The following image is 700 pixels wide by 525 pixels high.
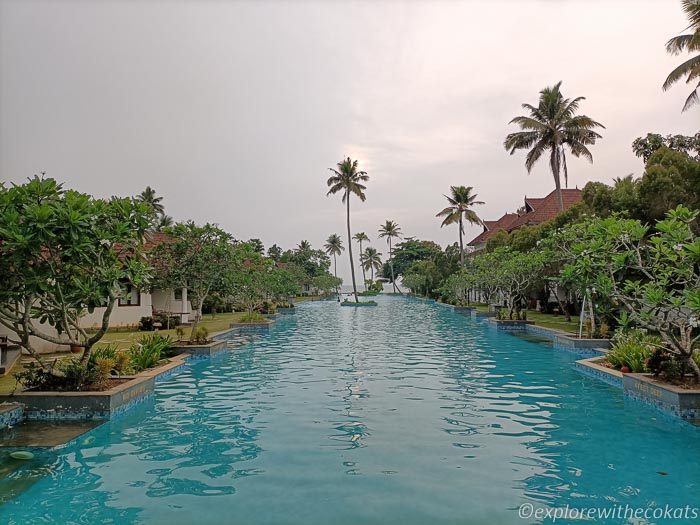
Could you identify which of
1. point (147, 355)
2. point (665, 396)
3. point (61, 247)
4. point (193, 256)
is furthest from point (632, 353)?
point (193, 256)

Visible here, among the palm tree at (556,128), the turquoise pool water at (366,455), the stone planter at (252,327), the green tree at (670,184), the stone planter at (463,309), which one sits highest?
→ the palm tree at (556,128)

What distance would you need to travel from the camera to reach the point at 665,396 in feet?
27.1

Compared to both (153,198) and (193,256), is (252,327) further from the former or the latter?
(153,198)

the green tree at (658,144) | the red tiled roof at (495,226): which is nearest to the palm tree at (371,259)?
the red tiled roof at (495,226)

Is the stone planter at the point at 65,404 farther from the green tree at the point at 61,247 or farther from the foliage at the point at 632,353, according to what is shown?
the foliage at the point at 632,353

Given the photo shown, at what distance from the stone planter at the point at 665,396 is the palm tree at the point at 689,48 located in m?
15.6

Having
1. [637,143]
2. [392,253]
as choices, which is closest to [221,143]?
[637,143]

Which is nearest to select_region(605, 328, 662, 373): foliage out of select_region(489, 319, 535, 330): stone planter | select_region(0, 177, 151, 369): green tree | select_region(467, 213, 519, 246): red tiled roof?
select_region(0, 177, 151, 369): green tree

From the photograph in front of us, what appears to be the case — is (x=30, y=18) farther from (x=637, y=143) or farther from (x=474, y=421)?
(x=637, y=143)

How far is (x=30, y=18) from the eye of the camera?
618 inches

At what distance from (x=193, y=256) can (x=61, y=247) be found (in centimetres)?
794

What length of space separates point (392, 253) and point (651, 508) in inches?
3687

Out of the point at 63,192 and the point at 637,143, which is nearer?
the point at 63,192

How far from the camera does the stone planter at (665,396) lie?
25.5ft
